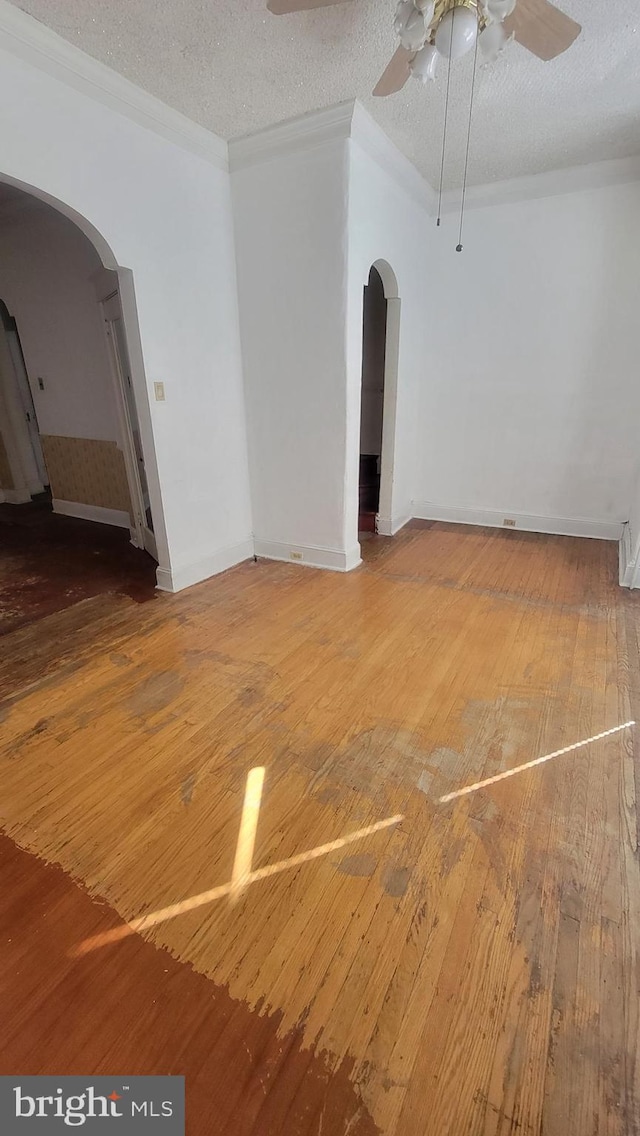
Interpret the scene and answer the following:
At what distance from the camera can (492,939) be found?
1296mm

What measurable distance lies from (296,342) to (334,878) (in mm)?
3317

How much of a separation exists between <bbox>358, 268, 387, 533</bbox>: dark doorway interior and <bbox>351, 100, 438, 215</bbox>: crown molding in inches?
69.9

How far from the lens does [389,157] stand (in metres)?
3.34

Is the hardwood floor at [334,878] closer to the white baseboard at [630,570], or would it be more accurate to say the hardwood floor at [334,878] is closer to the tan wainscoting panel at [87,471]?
the white baseboard at [630,570]

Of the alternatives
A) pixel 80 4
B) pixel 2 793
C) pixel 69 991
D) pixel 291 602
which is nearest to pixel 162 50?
pixel 80 4

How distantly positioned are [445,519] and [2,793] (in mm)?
4387

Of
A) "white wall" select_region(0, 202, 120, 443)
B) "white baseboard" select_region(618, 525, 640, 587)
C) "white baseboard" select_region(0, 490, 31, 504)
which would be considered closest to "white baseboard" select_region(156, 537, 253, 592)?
"white wall" select_region(0, 202, 120, 443)

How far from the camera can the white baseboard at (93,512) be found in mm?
5090

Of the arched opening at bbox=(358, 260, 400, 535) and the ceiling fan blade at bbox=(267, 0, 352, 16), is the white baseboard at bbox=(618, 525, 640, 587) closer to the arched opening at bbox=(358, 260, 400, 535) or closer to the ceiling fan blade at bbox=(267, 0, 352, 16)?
the arched opening at bbox=(358, 260, 400, 535)

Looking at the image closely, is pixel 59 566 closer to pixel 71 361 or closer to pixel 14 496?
pixel 71 361

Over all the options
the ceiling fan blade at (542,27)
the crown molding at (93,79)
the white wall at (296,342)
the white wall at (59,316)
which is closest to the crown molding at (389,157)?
the white wall at (296,342)

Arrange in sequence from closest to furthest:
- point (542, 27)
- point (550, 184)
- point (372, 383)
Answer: point (542, 27)
point (550, 184)
point (372, 383)

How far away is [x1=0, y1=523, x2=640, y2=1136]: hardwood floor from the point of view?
1.05 metres

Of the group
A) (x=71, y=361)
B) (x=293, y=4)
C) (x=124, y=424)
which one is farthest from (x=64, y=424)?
(x=293, y=4)
